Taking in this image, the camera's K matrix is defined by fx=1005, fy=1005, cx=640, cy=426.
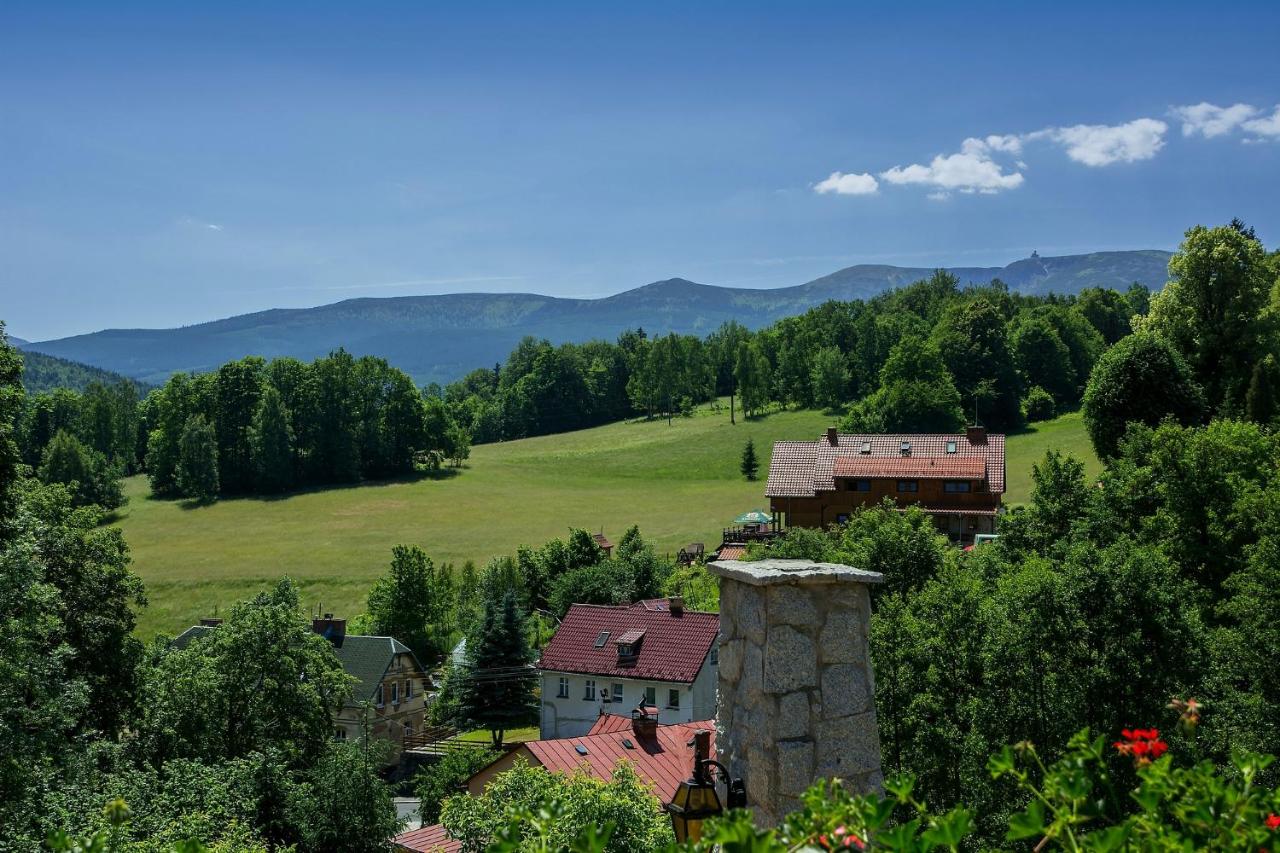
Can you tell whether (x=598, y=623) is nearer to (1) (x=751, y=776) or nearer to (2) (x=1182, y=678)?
(2) (x=1182, y=678)

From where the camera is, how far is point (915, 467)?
55.2 meters

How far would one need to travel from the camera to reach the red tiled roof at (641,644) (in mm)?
40094

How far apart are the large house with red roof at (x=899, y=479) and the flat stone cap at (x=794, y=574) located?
4742 centimetres

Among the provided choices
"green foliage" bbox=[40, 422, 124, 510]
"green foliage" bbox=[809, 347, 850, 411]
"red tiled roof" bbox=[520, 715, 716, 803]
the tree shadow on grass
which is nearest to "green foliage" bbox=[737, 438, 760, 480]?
"green foliage" bbox=[809, 347, 850, 411]

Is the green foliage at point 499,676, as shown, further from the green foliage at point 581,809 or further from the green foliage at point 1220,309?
the green foliage at point 1220,309

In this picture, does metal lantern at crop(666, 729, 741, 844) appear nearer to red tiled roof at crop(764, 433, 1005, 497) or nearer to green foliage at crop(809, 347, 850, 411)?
red tiled roof at crop(764, 433, 1005, 497)

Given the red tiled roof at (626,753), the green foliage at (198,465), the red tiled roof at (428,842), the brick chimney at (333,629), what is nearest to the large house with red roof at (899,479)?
the brick chimney at (333,629)

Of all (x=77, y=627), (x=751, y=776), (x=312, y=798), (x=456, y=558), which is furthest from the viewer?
(x=456, y=558)

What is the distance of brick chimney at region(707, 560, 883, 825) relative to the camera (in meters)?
6.36

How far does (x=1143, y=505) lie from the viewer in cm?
2969

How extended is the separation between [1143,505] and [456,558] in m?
47.5

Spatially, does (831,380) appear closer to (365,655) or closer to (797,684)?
(365,655)

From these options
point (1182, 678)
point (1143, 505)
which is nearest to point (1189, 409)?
point (1143, 505)

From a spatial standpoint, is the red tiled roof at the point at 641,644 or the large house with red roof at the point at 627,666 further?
the red tiled roof at the point at 641,644
